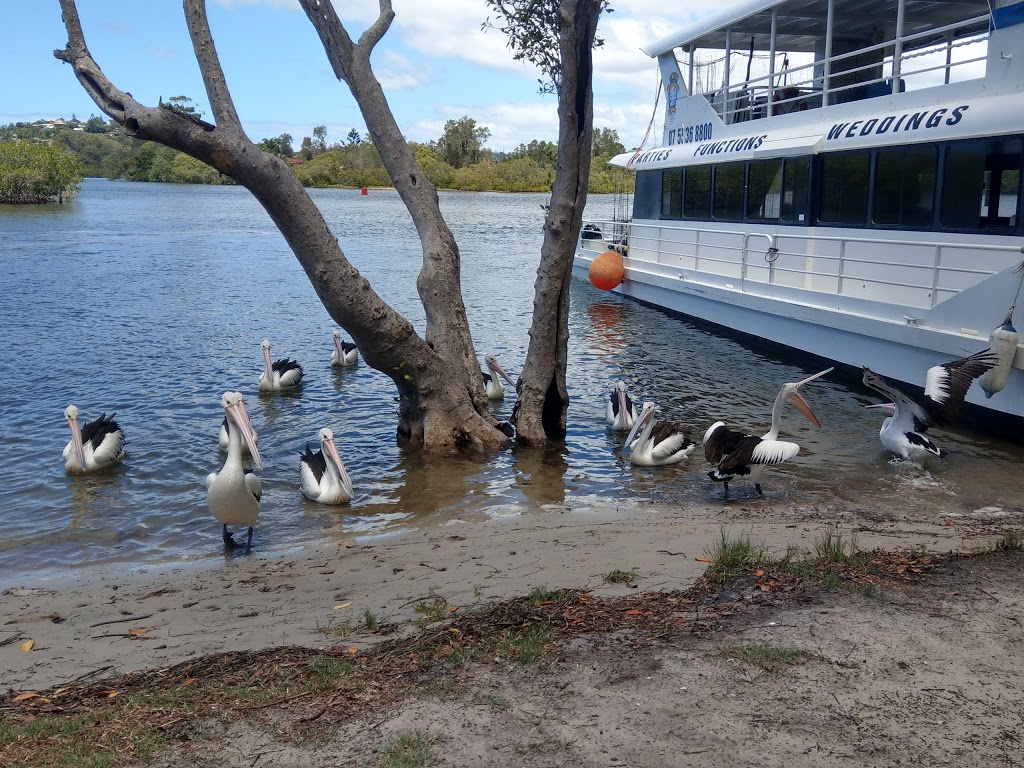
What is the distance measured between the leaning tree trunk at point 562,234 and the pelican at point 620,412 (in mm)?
861

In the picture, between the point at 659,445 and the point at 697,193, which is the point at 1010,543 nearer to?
the point at 659,445

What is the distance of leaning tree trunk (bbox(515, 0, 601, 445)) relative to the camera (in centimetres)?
877

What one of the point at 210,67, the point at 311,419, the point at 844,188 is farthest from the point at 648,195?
the point at 210,67

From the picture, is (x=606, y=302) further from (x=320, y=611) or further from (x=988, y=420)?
(x=320, y=611)

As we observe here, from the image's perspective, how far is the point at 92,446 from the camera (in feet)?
31.9

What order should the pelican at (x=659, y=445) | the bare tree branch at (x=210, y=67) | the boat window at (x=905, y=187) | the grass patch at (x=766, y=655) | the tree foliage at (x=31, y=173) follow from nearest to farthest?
the grass patch at (x=766, y=655) → the bare tree branch at (x=210, y=67) → the pelican at (x=659, y=445) → the boat window at (x=905, y=187) → the tree foliage at (x=31, y=173)

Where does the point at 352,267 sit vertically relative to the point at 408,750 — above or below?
above

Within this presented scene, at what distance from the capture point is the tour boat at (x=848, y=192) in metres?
11.2

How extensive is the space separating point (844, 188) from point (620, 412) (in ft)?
20.5

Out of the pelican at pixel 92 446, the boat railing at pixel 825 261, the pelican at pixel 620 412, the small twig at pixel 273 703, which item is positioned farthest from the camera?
the boat railing at pixel 825 261

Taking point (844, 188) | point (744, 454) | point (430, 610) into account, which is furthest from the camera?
point (844, 188)

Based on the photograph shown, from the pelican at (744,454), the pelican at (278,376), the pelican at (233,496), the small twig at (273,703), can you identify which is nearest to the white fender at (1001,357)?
the pelican at (744,454)

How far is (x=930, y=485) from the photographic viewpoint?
900cm

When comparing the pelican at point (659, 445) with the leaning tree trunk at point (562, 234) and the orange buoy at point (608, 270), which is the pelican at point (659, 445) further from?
the orange buoy at point (608, 270)
